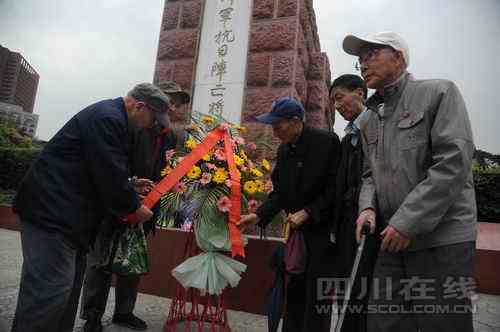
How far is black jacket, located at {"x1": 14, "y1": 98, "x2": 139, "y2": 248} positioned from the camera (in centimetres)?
176

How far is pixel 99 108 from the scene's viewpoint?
1.90m

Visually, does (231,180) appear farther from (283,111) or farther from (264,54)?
(264,54)

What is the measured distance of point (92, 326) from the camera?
239cm

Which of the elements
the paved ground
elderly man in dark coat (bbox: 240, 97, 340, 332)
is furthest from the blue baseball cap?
the paved ground

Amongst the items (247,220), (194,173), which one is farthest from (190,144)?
(247,220)

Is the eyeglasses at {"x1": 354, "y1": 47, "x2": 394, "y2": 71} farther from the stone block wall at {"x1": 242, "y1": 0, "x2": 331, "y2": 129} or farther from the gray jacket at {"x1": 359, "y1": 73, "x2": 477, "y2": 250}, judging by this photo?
the stone block wall at {"x1": 242, "y1": 0, "x2": 331, "y2": 129}

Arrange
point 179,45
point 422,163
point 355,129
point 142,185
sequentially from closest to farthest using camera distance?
1. point 422,163
2. point 355,129
3. point 142,185
4. point 179,45

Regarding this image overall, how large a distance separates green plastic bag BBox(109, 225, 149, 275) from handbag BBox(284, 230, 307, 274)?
36.7 inches

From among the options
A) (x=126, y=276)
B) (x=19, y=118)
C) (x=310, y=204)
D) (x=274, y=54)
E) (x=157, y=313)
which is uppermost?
(x=19, y=118)

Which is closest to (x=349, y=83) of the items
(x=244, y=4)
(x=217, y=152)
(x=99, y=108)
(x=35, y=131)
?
(x=217, y=152)

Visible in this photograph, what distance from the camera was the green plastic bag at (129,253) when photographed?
2.23m

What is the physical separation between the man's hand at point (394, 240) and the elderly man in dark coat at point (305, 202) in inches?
27.7

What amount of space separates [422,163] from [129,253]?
180 centimetres

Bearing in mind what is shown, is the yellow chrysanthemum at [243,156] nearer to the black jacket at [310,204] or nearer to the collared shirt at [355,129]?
the black jacket at [310,204]
